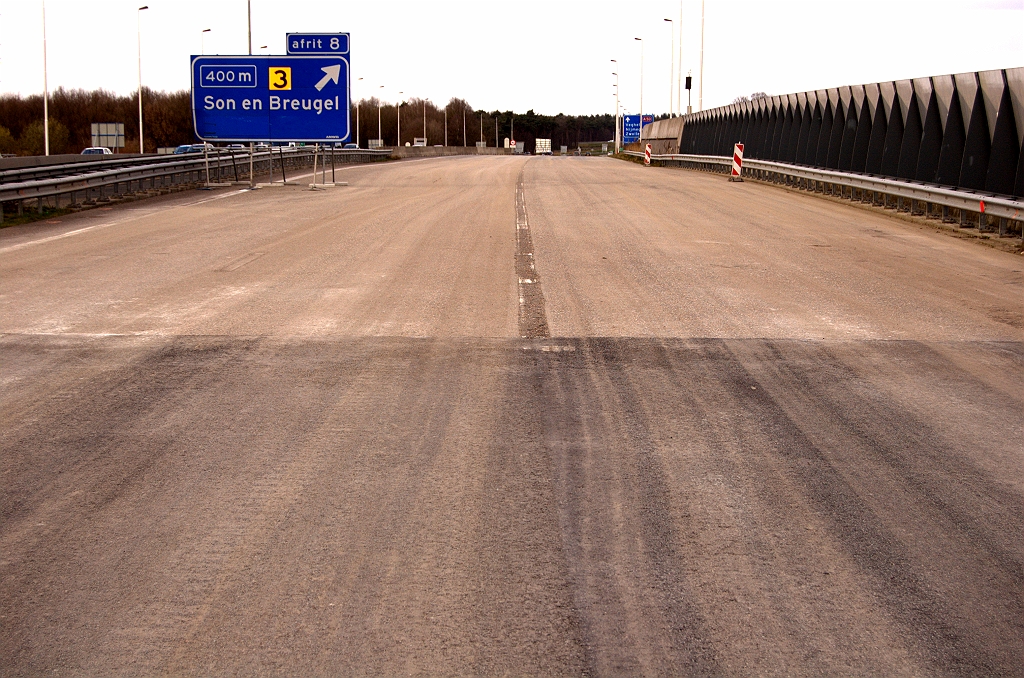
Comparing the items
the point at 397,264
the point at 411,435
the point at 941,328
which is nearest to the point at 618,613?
Result: the point at 411,435

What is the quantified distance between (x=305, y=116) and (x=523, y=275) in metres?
22.2

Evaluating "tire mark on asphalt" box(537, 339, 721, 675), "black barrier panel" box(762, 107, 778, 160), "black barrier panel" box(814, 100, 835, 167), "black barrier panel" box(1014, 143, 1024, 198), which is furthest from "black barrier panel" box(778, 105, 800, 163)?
"tire mark on asphalt" box(537, 339, 721, 675)

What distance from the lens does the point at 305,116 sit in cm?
3328

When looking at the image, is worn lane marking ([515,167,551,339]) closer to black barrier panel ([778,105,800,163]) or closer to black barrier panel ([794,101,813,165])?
black barrier panel ([794,101,813,165])

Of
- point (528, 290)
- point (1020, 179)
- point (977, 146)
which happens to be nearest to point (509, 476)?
point (528, 290)

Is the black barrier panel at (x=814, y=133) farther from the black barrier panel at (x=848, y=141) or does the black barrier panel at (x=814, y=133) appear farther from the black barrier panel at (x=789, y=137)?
the black barrier panel at (x=848, y=141)

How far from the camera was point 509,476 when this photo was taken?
18.3 ft

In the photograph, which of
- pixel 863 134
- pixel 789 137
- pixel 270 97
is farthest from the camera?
pixel 789 137

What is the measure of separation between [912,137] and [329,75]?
61.0 feet

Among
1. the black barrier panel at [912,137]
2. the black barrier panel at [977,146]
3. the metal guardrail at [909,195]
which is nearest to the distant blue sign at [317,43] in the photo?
the metal guardrail at [909,195]

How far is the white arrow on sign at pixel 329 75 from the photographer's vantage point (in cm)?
3334

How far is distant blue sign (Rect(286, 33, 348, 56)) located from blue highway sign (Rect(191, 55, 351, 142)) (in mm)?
923

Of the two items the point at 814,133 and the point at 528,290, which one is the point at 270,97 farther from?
the point at 528,290

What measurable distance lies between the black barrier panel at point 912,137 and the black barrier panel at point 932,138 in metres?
0.66
